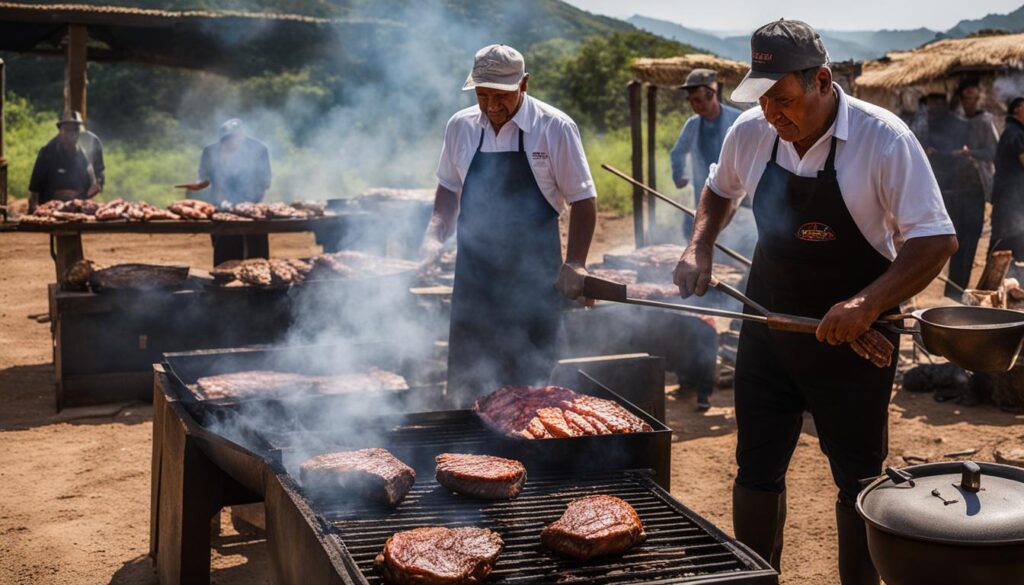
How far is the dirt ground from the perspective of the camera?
5.13 meters

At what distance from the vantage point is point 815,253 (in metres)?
3.61

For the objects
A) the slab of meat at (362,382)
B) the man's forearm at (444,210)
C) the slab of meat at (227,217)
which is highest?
the man's forearm at (444,210)

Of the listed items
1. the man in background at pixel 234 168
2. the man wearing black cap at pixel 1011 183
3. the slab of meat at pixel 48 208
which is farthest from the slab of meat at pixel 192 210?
the man wearing black cap at pixel 1011 183

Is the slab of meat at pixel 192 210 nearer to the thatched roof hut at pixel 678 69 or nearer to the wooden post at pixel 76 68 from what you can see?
the wooden post at pixel 76 68

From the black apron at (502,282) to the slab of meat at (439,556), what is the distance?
230 centimetres

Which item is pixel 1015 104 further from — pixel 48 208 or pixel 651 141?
pixel 48 208

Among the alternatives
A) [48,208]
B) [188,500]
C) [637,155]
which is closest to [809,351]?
[188,500]

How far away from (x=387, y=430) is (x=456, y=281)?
55.4 inches

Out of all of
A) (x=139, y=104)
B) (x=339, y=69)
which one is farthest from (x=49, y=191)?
(x=139, y=104)

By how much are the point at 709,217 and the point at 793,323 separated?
35.0 inches

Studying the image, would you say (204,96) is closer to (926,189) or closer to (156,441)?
(156,441)

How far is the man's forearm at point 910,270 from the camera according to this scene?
331cm

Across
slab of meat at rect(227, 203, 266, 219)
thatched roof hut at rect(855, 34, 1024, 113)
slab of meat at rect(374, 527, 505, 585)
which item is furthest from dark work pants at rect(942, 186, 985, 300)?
slab of meat at rect(374, 527, 505, 585)

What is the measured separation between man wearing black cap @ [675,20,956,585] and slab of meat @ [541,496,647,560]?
3.07ft
